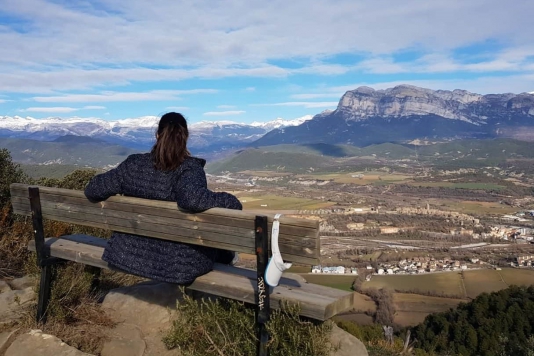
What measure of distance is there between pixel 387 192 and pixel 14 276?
92.4m

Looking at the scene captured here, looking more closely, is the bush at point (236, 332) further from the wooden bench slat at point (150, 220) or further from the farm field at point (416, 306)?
the farm field at point (416, 306)

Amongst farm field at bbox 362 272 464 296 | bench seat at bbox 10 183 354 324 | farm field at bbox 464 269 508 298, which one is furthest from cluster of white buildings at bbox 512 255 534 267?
bench seat at bbox 10 183 354 324

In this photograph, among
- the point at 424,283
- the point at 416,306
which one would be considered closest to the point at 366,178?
the point at 424,283

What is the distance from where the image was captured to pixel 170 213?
3320 millimetres

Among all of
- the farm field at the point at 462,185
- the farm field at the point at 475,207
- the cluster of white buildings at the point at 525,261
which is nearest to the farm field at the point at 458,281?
the cluster of white buildings at the point at 525,261

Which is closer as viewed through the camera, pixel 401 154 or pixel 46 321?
pixel 46 321

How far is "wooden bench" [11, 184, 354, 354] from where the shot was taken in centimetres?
284

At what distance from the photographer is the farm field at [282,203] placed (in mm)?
61828

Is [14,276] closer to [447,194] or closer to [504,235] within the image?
[504,235]

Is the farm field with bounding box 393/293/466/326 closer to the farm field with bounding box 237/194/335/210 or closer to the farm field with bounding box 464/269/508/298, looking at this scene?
the farm field with bounding box 464/269/508/298

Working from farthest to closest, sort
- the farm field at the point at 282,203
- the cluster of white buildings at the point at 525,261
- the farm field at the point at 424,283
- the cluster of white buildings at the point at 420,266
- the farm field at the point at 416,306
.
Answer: the farm field at the point at 282,203 < the cluster of white buildings at the point at 525,261 < the cluster of white buildings at the point at 420,266 < the farm field at the point at 424,283 < the farm field at the point at 416,306

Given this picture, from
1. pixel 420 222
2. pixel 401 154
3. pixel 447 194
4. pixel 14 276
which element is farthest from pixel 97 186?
pixel 401 154

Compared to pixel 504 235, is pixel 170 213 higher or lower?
higher

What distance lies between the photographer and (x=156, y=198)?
141 inches
